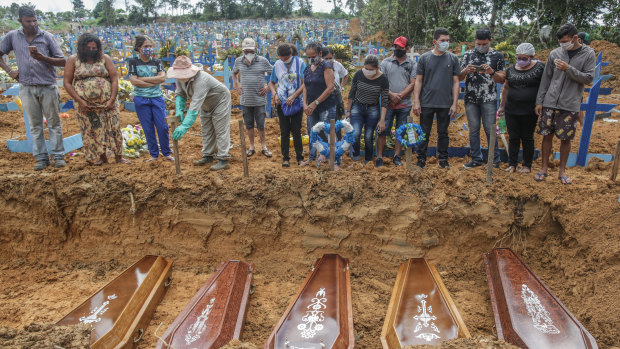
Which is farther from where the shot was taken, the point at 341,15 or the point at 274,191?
the point at 341,15

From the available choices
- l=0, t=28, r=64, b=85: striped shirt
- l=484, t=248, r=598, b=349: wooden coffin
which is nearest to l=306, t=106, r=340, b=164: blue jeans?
l=484, t=248, r=598, b=349: wooden coffin

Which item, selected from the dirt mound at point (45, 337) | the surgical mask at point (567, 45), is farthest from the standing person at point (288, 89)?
the dirt mound at point (45, 337)

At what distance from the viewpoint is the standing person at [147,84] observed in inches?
204

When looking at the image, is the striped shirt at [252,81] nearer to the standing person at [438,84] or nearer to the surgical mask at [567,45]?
the standing person at [438,84]

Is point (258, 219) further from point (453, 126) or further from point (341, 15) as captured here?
point (341, 15)

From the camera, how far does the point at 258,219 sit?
482 cm

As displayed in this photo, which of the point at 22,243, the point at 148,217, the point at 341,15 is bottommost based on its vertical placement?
the point at 22,243

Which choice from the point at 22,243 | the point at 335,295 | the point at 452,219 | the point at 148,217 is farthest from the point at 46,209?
the point at 452,219

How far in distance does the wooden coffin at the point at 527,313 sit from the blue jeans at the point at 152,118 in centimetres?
452

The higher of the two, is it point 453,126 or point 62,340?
Answer: point 453,126

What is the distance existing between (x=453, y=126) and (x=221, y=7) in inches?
1606

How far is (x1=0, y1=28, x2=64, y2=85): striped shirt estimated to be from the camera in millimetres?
4895

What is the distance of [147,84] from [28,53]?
1.44 meters

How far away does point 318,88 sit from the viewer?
5133 mm
